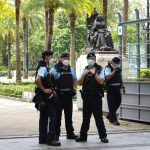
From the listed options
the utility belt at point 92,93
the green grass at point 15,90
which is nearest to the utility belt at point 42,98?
the utility belt at point 92,93

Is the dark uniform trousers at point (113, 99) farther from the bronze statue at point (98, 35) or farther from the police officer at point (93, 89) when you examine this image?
the bronze statue at point (98, 35)

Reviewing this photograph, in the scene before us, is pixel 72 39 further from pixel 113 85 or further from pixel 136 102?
pixel 113 85

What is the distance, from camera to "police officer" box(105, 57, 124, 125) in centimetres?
1352

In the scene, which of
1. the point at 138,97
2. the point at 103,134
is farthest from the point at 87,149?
the point at 138,97

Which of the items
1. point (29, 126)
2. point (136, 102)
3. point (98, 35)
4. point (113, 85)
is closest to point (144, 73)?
point (136, 102)

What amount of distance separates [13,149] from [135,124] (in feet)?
17.1

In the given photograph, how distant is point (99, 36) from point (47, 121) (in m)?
13.8

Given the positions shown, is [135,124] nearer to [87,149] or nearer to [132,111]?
[132,111]

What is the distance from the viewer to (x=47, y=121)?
411 inches

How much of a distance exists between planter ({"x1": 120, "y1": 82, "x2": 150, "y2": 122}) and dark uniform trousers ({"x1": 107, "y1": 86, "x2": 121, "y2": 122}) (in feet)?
2.06

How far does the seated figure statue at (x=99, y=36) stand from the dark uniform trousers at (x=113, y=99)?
10.1m

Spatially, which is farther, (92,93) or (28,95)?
(28,95)

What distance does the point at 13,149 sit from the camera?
31.7 feet

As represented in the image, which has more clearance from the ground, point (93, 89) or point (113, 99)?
point (93, 89)
